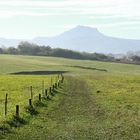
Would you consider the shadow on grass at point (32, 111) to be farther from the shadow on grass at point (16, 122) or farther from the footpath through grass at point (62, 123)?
the shadow on grass at point (16, 122)

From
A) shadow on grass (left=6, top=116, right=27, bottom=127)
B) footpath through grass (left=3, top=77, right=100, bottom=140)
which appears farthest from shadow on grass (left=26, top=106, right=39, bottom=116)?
shadow on grass (left=6, top=116, right=27, bottom=127)

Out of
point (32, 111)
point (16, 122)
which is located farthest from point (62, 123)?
point (32, 111)

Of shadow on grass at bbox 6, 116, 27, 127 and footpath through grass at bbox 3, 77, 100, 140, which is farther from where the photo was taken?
shadow on grass at bbox 6, 116, 27, 127

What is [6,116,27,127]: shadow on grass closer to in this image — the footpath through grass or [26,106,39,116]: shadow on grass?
the footpath through grass

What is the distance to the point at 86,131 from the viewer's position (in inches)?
1118

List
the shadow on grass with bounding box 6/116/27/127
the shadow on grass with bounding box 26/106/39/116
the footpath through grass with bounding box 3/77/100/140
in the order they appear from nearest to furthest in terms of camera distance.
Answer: the footpath through grass with bounding box 3/77/100/140 < the shadow on grass with bounding box 6/116/27/127 < the shadow on grass with bounding box 26/106/39/116

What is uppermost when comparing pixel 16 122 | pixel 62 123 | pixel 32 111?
pixel 16 122

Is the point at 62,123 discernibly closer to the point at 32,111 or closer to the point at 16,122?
the point at 16,122

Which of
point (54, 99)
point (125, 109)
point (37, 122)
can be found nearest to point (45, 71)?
point (54, 99)

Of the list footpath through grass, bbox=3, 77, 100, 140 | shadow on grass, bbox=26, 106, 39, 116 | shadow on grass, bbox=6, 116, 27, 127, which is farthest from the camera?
shadow on grass, bbox=26, 106, 39, 116

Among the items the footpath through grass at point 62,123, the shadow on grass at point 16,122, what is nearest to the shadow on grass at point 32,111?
the footpath through grass at point 62,123

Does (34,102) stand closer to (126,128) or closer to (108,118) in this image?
(108,118)

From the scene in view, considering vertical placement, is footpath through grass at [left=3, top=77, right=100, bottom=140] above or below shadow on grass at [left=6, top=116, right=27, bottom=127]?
below

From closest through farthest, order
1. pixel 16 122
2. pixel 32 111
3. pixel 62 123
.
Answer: pixel 16 122, pixel 62 123, pixel 32 111
